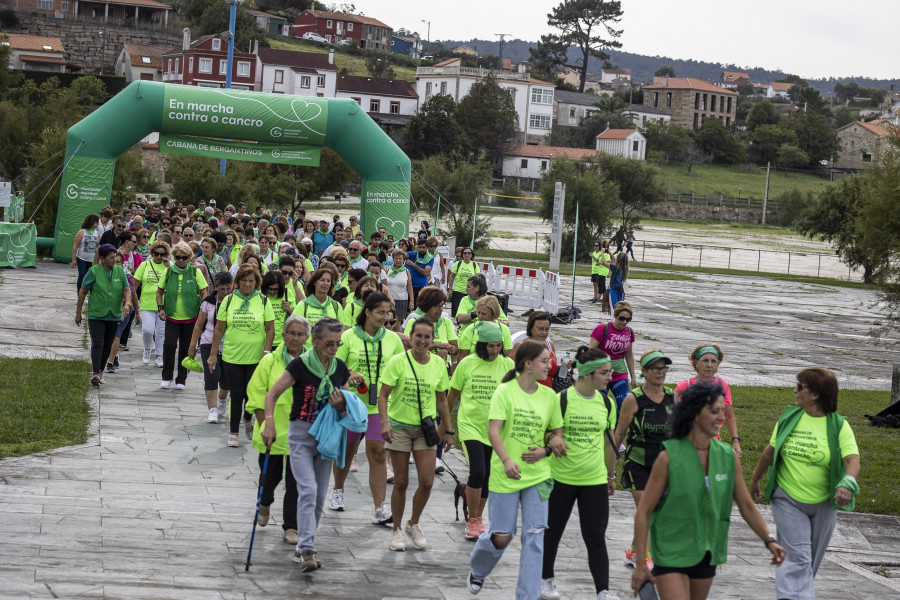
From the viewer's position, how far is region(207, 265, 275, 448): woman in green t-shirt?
→ 9.53 m

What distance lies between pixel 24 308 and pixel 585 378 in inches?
555

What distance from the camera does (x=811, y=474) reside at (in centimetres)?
618

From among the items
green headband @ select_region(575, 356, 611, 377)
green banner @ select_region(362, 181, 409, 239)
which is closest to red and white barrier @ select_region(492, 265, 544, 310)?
green banner @ select_region(362, 181, 409, 239)

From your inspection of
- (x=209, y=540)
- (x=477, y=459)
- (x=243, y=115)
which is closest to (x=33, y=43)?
(x=243, y=115)

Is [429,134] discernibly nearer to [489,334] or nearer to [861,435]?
[861,435]

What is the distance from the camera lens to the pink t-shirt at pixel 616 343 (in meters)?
9.89

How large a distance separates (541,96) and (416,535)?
4289 inches

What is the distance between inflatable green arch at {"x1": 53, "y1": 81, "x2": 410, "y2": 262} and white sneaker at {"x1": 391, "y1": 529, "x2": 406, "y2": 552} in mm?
17552

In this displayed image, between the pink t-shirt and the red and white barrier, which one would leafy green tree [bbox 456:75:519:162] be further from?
the pink t-shirt

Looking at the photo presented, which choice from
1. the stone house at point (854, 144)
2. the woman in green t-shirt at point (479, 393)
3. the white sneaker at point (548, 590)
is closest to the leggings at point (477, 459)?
the woman in green t-shirt at point (479, 393)

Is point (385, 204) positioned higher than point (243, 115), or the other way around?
point (243, 115)

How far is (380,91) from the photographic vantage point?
98.9 metres

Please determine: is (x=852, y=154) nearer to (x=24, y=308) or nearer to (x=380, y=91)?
(x=380, y=91)

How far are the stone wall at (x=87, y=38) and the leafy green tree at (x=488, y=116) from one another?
98.4 ft
